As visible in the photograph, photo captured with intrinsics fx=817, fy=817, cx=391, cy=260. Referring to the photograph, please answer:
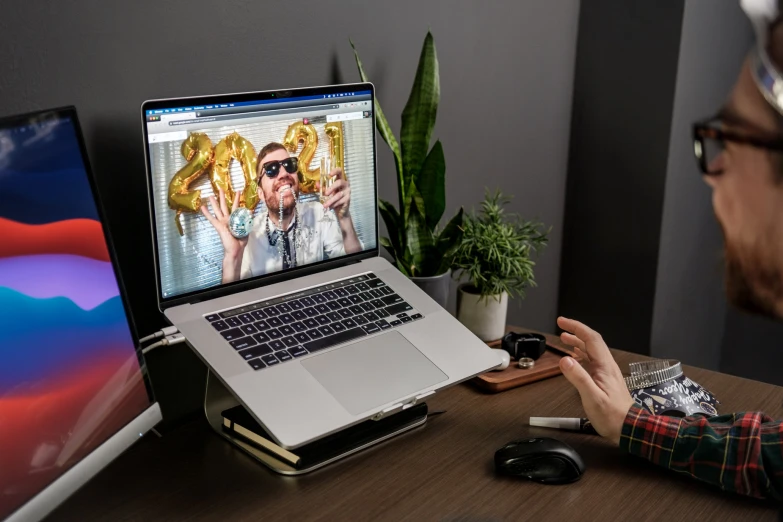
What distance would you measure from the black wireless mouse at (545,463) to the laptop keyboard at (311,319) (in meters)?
0.29

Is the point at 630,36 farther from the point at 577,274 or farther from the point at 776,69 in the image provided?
the point at 776,69

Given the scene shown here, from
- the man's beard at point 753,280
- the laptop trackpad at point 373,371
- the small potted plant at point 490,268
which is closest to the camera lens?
the man's beard at point 753,280

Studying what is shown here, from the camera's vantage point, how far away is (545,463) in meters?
1.05

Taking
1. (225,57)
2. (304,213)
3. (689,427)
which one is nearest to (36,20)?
(225,57)

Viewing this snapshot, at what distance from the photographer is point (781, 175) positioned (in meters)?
0.79

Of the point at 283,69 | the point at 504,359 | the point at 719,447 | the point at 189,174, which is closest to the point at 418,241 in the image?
the point at 504,359

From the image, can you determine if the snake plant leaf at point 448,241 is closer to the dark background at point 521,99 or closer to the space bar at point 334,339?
the dark background at point 521,99

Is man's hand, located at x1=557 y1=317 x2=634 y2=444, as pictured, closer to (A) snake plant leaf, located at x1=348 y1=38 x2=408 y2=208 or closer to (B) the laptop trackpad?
(B) the laptop trackpad

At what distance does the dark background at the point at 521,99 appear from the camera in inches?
44.7

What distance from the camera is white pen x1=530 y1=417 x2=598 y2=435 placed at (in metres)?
1.18

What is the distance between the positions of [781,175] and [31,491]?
795 millimetres

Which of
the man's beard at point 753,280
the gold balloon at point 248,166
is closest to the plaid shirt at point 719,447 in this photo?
the man's beard at point 753,280

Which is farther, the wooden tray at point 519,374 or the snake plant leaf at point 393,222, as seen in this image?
the snake plant leaf at point 393,222

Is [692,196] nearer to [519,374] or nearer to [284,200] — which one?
[519,374]
